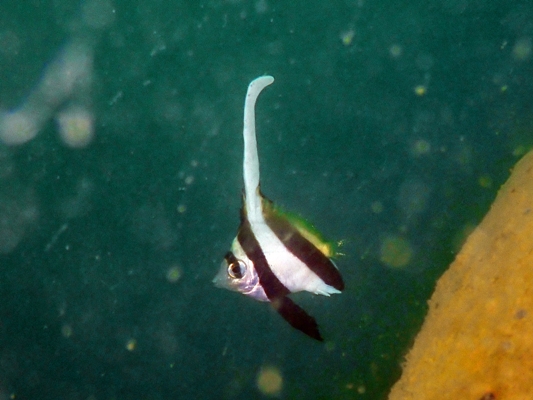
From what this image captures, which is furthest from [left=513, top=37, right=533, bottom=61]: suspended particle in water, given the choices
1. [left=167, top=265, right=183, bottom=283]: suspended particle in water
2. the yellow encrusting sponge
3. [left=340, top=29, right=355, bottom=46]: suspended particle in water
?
[left=167, top=265, right=183, bottom=283]: suspended particle in water

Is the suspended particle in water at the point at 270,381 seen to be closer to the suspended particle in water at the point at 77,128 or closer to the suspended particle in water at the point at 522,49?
the suspended particle in water at the point at 522,49

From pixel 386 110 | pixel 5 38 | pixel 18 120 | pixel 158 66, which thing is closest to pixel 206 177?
pixel 158 66

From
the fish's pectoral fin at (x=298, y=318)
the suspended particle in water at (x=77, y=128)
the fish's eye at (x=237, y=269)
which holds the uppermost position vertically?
the fish's eye at (x=237, y=269)

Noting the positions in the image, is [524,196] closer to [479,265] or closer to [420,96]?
[479,265]

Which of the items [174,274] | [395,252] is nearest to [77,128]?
[174,274]

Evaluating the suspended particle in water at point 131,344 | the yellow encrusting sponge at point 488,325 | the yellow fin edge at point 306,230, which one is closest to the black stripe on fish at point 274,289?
the yellow fin edge at point 306,230

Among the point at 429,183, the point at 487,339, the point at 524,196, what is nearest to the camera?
the point at 487,339

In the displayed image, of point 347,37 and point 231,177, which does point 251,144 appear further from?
point 231,177
